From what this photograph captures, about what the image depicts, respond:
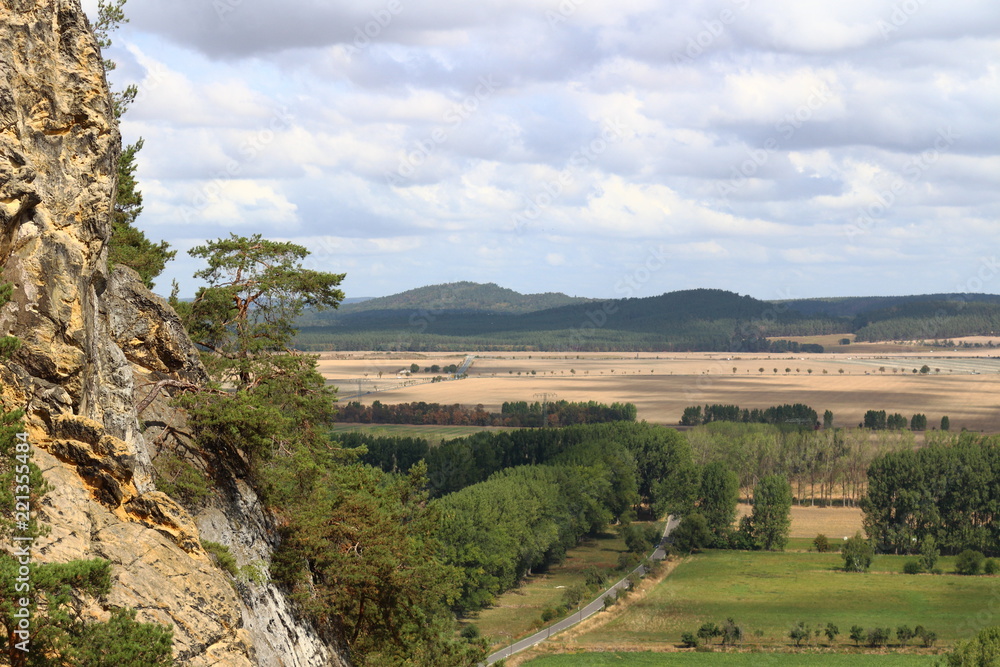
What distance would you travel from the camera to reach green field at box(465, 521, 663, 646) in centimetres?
9369

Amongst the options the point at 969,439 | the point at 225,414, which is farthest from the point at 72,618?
the point at 969,439

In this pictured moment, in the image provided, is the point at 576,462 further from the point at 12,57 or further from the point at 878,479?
the point at 12,57

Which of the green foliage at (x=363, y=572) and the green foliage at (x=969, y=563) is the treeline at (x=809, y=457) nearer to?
the green foliage at (x=969, y=563)

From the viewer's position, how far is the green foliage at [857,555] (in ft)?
387

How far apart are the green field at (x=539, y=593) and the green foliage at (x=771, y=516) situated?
763 inches

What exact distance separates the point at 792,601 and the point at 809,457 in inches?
2663

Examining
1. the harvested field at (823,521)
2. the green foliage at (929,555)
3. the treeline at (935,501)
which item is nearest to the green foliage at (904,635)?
the green foliage at (929,555)

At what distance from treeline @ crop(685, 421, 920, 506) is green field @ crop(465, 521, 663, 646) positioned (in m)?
35.8

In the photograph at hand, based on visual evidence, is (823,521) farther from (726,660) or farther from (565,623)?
(726,660)

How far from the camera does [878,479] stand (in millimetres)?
141500

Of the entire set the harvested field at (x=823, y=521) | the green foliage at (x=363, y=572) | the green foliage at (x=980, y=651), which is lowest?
the harvested field at (x=823, y=521)

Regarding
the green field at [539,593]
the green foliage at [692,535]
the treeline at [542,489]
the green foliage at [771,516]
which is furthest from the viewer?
the green foliage at [771,516]

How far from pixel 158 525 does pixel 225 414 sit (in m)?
5.80

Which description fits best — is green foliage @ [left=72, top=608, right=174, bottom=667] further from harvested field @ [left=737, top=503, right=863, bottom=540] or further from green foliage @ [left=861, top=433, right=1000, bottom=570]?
harvested field @ [left=737, top=503, right=863, bottom=540]
